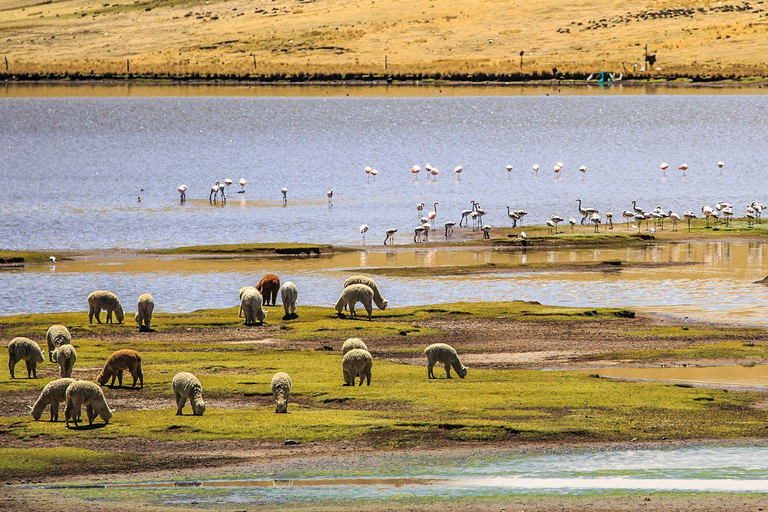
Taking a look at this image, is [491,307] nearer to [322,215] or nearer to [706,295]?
[706,295]

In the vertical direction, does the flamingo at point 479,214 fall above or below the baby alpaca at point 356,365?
above

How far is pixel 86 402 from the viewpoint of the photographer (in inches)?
782

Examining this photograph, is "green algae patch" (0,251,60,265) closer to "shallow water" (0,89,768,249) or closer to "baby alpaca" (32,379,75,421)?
"shallow water" (0,89,768,249)

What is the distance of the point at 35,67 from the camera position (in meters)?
169

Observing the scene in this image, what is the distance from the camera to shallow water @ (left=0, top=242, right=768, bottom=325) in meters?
35.5

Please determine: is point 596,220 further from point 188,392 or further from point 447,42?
point 447,42

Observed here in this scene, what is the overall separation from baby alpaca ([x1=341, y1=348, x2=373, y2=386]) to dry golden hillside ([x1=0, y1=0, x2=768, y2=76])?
122 metres

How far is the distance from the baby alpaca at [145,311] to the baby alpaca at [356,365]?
7.58 metres

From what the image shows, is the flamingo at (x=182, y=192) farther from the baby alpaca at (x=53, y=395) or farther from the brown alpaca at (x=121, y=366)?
the baby alpaca at (x=53, y=395)

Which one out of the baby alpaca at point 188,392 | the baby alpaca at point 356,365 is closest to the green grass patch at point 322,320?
the baby alpaca at point 356,365

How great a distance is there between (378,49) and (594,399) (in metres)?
147

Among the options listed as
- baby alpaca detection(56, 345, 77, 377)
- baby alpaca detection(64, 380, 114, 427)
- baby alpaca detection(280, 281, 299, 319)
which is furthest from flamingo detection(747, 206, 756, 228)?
baby alpaca detection(64, 380, 114, 427)

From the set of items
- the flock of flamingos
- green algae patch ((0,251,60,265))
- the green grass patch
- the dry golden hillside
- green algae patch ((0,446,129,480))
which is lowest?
green algae patch ((0,446,129,480))

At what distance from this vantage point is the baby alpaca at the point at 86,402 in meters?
19.7
